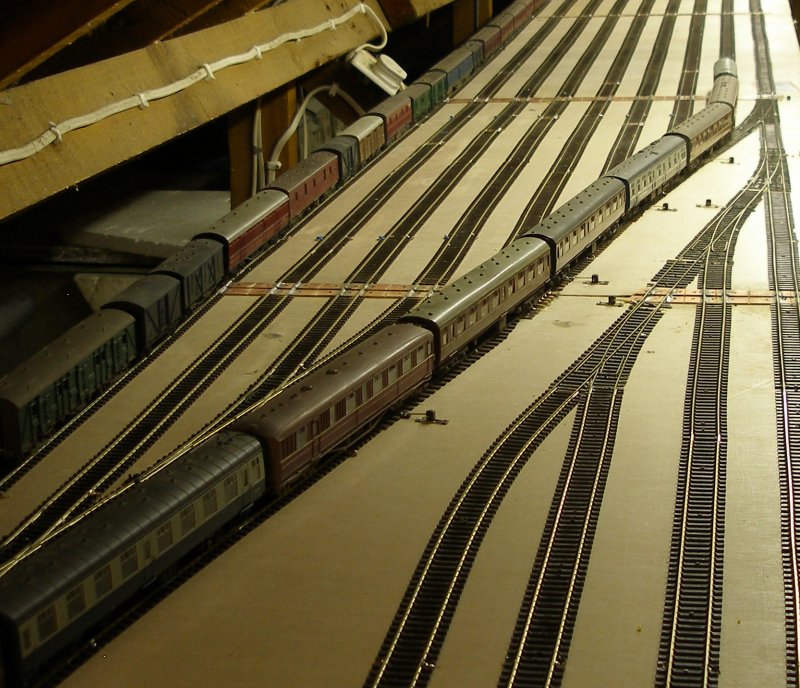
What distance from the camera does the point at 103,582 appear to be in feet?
38.1

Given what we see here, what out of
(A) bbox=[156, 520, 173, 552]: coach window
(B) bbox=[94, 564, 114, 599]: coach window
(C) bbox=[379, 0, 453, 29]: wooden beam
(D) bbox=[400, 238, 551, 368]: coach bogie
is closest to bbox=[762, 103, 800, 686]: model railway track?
(D) bbox=[400, 238, 551, 368]: coach bogie

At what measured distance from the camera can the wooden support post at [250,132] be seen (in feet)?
94.2

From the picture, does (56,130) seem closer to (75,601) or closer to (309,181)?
(309,181)

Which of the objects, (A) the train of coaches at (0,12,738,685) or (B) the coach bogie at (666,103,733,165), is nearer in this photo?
(A) the train of coaches at (0,12,738,685)

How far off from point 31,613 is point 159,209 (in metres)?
20.0

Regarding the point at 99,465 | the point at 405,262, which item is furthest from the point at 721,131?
the point at 99,465

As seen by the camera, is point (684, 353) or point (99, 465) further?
point (684, 353)

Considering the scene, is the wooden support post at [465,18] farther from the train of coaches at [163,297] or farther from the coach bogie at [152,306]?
the coach bogie at [152,306]

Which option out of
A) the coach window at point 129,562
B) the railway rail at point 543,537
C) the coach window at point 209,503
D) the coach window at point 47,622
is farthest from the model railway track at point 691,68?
the coach window at point 47,622

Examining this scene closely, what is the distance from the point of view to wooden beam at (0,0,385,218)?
61.6 feet

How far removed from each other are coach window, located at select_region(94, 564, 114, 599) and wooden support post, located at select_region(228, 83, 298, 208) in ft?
59.4

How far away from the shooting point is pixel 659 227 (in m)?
24.1

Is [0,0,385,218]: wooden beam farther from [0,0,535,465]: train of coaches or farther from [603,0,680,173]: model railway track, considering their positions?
[603,0,680,173]: model railway track

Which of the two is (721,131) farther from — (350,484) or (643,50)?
(350,484)
